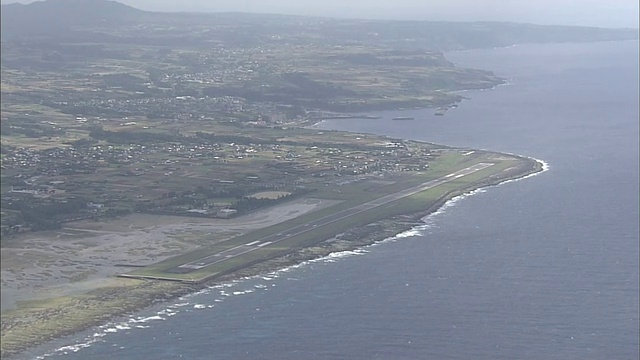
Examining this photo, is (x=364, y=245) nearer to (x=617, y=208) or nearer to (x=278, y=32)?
(x=617, y=208)

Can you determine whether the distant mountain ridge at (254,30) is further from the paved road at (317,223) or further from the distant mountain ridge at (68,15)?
the paved road at (317,223)

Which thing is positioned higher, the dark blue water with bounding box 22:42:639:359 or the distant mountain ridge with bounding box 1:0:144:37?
the distant mountain ridge with bounding box 1:0:144:37

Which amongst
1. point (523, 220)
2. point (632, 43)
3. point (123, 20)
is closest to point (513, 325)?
point (523, 220)

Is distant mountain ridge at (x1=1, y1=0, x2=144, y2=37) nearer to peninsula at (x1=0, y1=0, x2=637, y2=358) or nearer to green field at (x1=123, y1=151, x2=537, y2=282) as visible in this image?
peninsula at (x1=0, y1=0, x2=637, y2=358)

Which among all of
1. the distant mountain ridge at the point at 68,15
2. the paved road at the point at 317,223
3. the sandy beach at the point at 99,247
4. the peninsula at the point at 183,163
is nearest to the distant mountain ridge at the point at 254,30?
the distant mountain ridge at the point at 68,15

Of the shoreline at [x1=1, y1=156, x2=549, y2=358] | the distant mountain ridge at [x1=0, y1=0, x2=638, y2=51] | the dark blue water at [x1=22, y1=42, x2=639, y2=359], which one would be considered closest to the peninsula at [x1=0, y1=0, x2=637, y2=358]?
the shoreline at [x1=1, y1=156, x2=549, y2=358]

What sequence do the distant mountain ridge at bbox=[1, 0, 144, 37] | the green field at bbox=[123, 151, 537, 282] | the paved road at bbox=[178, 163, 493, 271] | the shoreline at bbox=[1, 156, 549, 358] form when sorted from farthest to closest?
the distant mountain ridge at bbox=[1, 0, 144, 37], the paved road at bbox=[178, 163, 493, 271], the green field at bbox=[123, 151, 537, 282], the shoreline at bbox=[1, 156, 549, 358]

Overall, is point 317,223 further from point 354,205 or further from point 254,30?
point 254,30

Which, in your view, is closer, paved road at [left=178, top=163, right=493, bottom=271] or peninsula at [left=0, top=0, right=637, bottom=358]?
peninsula at [left=0, top=0, right=637, bottom=358]
